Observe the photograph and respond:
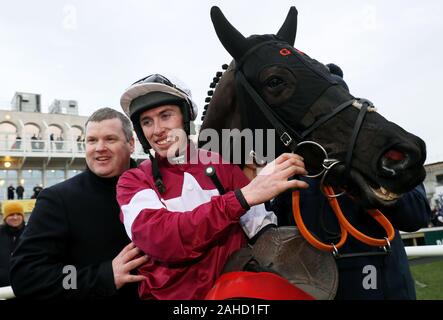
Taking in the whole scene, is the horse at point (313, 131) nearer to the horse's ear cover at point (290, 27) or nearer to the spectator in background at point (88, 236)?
the horse's ear cover at point (290, 27)

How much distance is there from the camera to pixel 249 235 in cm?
178

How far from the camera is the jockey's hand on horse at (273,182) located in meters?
1.46

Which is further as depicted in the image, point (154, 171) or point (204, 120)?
point (204, 120)

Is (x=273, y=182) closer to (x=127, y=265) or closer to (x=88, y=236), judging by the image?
(x=127, y=265)

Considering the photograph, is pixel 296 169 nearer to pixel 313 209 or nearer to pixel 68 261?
pixel 313 209

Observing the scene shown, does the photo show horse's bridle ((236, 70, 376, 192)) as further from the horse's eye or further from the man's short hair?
the man's short hair

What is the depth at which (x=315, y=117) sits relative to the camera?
5.40 feet

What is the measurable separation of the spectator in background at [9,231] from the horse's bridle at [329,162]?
168 inches

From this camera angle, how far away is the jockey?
1469mm

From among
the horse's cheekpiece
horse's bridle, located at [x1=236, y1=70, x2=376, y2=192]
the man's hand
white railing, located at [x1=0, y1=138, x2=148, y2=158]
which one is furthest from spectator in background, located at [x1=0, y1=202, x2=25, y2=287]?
white railing, located at [x1=0, y1=138, x2=148, y2=158]
